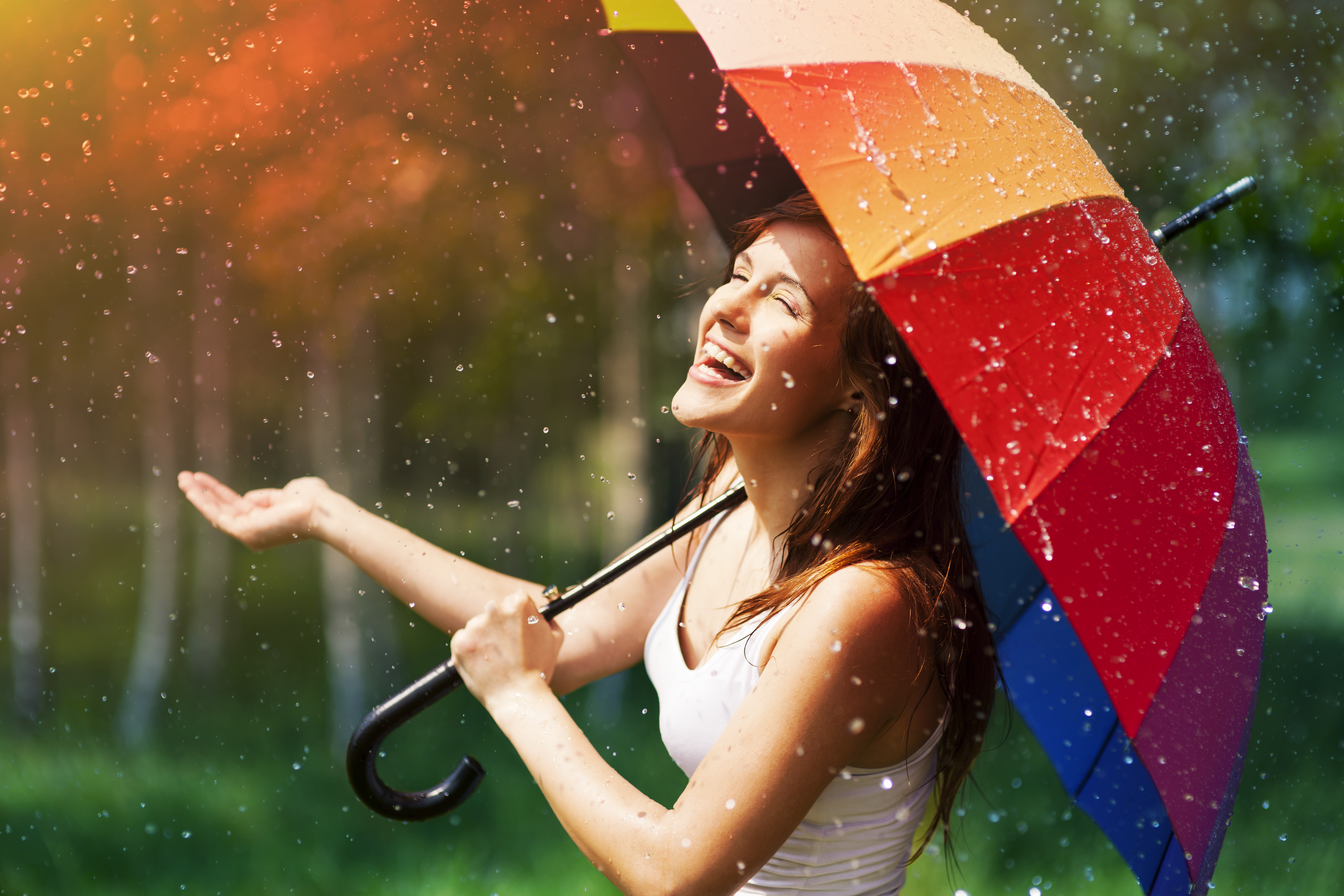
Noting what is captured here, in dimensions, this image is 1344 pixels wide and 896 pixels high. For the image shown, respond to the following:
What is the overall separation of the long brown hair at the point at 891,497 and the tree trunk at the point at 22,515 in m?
8.62

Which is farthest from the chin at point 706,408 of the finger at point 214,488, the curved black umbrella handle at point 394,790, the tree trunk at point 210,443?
the tree trunk at point 210,443

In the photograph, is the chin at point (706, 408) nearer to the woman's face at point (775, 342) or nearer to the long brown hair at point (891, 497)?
the woman's face at point (775, 342)

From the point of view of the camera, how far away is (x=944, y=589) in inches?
69.9

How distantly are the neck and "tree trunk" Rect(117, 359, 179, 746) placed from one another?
604 cm

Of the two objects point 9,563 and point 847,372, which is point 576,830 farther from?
point 9,563

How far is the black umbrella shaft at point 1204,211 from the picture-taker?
203cm

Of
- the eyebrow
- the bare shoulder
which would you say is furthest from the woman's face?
the bare shoulder

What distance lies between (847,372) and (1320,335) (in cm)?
829

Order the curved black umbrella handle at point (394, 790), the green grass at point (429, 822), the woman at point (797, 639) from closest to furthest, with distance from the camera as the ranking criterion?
the woman at point (797, 639), the curved black umbrella handle at point (394, 790), the green grass at point (429, 822)

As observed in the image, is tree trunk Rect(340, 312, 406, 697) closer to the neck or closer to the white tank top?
the neck

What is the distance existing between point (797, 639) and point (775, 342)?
1.68 feet

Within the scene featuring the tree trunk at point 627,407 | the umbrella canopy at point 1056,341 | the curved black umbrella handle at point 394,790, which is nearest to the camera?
the umbrella canopy at point 1056,341

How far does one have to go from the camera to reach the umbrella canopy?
1.42 m

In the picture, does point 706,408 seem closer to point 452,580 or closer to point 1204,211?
point 452,580
